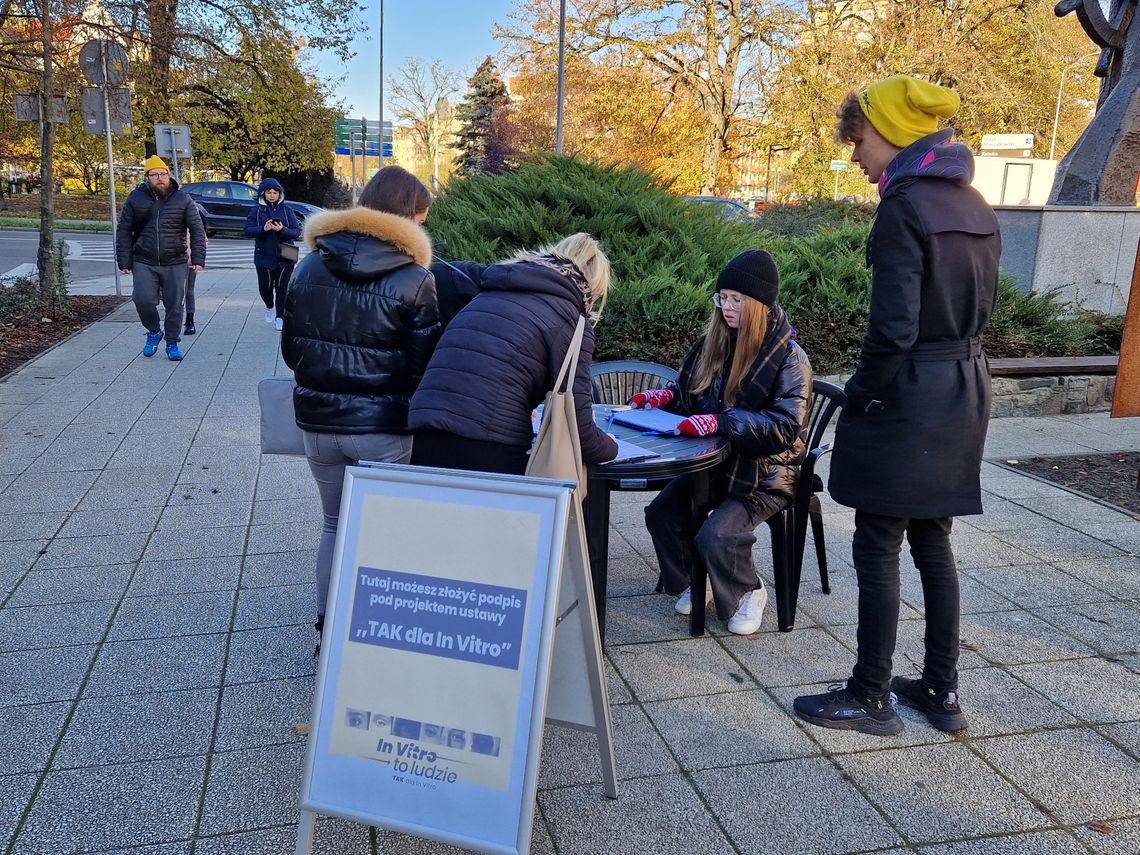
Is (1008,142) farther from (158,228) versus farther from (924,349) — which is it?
(924,349)

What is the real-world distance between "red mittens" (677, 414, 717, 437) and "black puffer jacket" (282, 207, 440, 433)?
1.02 metres

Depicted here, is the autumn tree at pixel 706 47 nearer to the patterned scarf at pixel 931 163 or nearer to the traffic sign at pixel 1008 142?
the traffic sign at pixel 1008 142

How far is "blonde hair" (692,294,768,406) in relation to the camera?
3680 mm

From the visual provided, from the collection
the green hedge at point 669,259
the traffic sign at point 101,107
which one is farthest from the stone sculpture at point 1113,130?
the traffic sign at point 101,107

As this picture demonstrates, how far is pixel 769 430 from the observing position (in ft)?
11.8

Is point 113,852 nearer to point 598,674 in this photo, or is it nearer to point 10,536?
point 598,674

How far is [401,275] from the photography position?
124 inches

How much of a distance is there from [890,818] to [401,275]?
2.25 metres

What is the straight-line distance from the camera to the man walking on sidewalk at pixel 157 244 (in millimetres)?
8992

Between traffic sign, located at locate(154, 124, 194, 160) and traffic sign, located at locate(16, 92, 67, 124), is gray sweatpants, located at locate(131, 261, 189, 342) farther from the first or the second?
traffic sign, located at locate(154, 124, 194, 160)

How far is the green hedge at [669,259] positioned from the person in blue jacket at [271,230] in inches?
Answer: 119

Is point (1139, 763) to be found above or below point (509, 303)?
below

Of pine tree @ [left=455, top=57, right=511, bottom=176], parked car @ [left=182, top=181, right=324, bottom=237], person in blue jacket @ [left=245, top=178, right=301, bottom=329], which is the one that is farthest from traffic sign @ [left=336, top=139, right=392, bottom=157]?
pine tree @ [left=455, top=57, right=511, bottom=176]

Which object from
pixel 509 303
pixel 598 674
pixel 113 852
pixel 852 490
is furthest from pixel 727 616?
pixel 113 852
